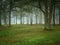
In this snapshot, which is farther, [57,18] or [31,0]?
[57,18]

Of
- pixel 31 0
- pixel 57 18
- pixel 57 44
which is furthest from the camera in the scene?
pixel 57 18

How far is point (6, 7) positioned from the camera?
118 feet

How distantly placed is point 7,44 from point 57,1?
1519 centimetres

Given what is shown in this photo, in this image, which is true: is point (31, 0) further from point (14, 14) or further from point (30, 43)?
point (14, 14)

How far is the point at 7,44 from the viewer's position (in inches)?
623

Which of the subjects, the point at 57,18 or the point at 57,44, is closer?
the point at 57,44

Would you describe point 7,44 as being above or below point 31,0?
below

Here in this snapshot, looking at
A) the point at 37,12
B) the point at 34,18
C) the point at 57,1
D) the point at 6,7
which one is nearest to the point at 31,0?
the point at 57,1

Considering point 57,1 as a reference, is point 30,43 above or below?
below

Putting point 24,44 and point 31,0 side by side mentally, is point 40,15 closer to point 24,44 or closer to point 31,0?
point 31,0

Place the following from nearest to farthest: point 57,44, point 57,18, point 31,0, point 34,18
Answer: point 57,44, point 31,0, point 57,18, point 34,18

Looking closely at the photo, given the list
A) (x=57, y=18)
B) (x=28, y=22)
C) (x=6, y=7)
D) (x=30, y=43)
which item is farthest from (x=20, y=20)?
(x=30, y=43)

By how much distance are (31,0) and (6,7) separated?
29.2ft

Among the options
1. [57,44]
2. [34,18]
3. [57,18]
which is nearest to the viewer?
[57,44]
